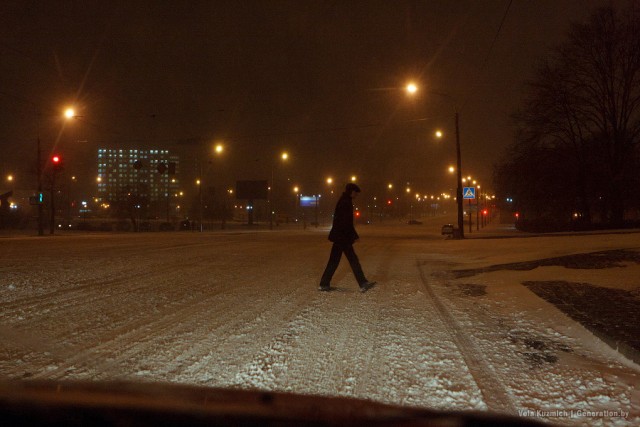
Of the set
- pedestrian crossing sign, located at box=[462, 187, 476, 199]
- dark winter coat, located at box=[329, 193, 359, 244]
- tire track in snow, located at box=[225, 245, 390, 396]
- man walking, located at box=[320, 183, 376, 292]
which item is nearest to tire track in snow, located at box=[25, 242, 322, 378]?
tire track in snow, located at box=[225, 245, 390, 396]

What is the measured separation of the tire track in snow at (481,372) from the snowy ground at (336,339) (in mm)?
18


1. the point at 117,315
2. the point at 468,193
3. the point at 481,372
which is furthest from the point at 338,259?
the point at 468,193

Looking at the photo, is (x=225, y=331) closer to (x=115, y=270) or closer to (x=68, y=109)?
(x=115, y=270)

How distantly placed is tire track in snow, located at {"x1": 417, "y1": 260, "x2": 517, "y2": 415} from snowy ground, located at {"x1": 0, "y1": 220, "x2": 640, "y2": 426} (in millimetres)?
18

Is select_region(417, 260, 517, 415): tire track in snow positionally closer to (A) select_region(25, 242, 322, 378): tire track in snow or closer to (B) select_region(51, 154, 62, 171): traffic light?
(A) select_region(25, 242, 322, 378): tire track in snow

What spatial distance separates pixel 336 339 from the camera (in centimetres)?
552

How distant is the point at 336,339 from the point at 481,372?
5.79ft

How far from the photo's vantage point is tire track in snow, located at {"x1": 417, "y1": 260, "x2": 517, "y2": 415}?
11.7 feet

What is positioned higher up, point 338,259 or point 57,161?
point 57,161

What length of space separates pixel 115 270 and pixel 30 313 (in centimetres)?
463

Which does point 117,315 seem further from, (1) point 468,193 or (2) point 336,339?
(1) point 468,193

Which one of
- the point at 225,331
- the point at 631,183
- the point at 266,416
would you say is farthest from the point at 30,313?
the point at 631,183

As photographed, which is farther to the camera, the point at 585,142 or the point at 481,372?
the point at 585,142

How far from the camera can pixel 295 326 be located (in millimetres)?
6109
